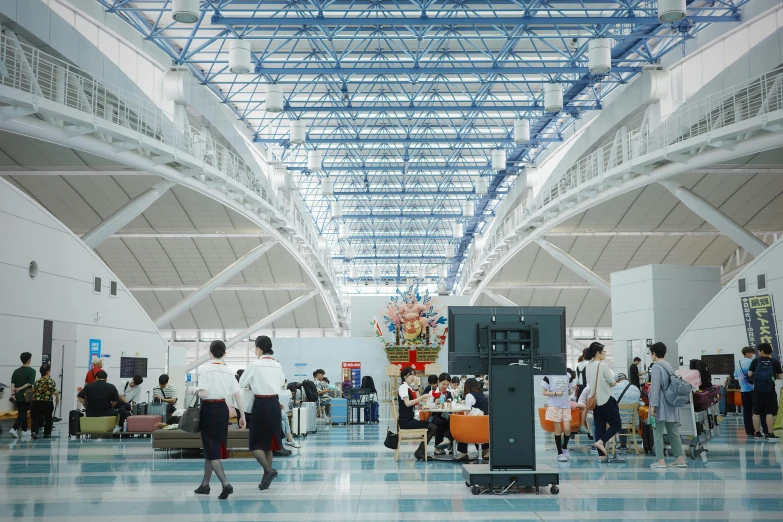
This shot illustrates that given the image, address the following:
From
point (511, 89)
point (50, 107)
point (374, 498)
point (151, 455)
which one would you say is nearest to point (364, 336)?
point (511, 89)

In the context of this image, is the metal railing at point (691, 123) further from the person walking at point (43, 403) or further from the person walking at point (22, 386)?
the person walking at point (22, 386)

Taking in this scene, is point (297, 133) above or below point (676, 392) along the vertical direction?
above

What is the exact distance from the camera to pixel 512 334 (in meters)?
8.59

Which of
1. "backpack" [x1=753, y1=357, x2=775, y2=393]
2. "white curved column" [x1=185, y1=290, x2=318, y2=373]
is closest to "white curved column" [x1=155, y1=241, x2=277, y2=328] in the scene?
"white curved column" [x1=185, y1=290, x2=318, y2=373]

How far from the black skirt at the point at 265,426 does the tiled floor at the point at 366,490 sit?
19.1 inches

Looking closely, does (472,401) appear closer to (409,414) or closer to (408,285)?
(409,414)

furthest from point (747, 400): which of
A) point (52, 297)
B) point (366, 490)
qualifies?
point (52, 297)

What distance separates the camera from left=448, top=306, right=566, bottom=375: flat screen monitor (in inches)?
336

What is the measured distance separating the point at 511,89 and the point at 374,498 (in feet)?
85.8

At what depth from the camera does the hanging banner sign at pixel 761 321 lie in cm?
1835

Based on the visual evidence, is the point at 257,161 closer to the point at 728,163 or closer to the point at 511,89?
the point at 511,89

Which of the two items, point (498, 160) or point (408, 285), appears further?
point (498, 160)

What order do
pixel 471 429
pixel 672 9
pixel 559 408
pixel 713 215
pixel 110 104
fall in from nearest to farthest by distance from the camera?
pixel 471 429 < pixel 559 408 < pixel 672 9 < pixel 110 104 < pixel 713 215

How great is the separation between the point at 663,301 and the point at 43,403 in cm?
1682
